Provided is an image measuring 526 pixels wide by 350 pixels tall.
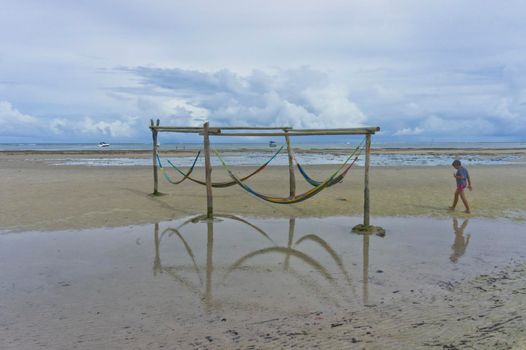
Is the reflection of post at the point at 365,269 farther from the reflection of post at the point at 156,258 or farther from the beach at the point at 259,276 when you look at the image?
the reflection of post at the point at 156,258

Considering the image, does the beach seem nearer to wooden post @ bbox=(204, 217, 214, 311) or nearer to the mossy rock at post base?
wooden post @ bbox=(204, 217, 214, 311)

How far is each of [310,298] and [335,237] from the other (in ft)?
9.90

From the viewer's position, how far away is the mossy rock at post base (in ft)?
25.2

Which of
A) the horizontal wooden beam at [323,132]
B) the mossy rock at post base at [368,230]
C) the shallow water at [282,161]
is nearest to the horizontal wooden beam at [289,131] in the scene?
the horizontal wooden beam at [323,132]

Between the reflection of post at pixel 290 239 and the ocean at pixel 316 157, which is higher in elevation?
the ocean at pixel 316 157

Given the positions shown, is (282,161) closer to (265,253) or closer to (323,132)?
(323,132)

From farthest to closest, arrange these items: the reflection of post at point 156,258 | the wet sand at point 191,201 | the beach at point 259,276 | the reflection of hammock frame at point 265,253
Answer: the wet sand at point 191,201, the reflection of post at point 156,258, the reflection of hammock frame at point 265,253, the beach at point 259,276

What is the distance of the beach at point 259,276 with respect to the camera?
3.73m

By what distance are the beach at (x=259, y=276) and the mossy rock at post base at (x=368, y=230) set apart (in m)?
0.16

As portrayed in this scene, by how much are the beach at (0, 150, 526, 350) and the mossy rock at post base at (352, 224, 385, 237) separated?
0.51 ft

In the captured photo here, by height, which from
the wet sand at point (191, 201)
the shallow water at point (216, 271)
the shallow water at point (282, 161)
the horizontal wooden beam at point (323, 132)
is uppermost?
the horizontal wooden beam at point (323, 132)

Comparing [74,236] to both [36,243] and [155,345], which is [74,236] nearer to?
[36,243]

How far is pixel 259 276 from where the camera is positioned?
537 centimetres

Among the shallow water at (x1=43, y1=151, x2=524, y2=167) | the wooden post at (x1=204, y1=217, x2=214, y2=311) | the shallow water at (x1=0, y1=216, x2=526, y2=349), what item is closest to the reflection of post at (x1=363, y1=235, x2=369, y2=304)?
the shallow water at (x1=0, y1=216, x2=526, y2=349)
